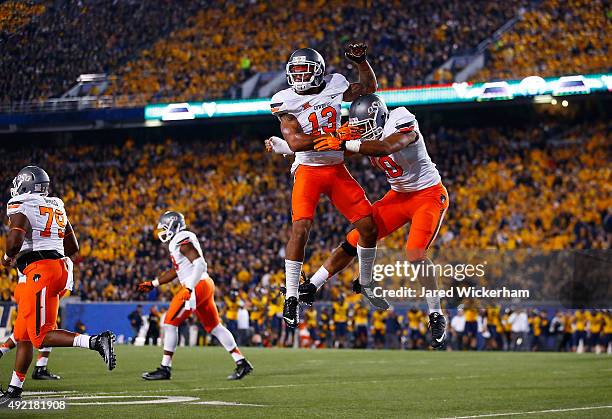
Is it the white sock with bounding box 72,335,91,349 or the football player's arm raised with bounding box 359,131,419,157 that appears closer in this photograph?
the football player's arm raised with bounding box 359,131,419,157

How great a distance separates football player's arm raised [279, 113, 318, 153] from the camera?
6.72m

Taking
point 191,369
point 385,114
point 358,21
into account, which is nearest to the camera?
point 385,114

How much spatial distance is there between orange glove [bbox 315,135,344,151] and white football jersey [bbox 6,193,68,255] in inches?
157

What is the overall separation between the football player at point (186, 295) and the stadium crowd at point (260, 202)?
9.67 meters

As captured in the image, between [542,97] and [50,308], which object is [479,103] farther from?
[50,308]

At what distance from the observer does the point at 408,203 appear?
7727mm

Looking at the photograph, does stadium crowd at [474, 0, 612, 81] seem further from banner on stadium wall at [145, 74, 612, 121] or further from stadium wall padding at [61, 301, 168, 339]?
stadium wall padding at [61, 301, 168, 339]

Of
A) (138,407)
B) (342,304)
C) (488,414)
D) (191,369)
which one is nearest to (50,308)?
(138,407)

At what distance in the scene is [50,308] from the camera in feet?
32.1

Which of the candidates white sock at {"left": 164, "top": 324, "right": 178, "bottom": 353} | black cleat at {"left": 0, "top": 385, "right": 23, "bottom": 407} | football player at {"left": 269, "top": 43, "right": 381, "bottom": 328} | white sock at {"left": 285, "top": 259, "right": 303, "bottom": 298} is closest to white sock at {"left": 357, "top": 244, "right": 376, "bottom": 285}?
football player at {"left": 269, "top": 43, "right": 381, "bottom": 328}

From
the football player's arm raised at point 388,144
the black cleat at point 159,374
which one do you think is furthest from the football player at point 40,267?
the football player's arm raised at point 388,144

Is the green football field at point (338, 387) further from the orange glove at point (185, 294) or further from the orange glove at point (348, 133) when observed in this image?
the orange glove at point (348, 133)

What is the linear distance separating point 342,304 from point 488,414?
13951mm

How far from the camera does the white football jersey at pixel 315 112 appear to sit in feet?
23.1
